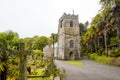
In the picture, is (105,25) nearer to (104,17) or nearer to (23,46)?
(104,17)

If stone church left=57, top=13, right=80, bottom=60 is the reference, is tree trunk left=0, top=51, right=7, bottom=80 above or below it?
below

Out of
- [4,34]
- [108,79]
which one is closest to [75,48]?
[108,79]

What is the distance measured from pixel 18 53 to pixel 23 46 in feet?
1.21

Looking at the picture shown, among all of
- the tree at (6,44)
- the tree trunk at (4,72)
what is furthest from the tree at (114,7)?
the tree trunk at (4,72)

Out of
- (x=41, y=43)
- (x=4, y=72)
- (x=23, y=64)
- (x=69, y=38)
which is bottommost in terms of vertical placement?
(x=4, y=72)

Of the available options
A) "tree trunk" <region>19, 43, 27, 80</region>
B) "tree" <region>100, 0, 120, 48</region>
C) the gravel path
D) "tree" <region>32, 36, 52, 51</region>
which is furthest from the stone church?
"tree trunk" <region>19, 43, 27, 80</region>

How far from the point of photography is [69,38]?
167 ft

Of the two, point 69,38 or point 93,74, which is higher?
point 69,38

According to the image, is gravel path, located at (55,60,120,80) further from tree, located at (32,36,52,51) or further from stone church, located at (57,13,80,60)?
tree, located at (32,36,52,51)

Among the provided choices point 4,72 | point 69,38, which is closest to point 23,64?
point 4,72

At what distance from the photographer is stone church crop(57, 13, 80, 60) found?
163 feet

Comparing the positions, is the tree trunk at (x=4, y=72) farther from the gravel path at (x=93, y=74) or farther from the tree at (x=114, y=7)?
the tree at (x=114, y=7)

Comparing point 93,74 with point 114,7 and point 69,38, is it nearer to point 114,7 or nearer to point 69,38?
point 114,7

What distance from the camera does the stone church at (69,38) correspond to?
1954 inches
